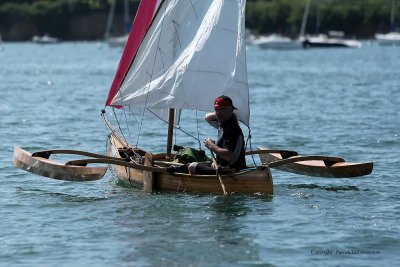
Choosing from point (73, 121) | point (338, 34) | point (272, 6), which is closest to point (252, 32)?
point (272, 6)

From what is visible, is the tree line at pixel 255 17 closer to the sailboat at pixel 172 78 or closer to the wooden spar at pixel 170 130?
the sailboat at pixel 172 78

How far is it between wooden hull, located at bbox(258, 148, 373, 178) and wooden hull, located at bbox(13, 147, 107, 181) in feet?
13.1

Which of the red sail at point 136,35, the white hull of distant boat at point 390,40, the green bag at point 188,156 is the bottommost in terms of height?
the white hull of distant boat at point 390,40

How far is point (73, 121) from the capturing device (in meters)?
36.4

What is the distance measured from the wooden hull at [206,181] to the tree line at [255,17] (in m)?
117

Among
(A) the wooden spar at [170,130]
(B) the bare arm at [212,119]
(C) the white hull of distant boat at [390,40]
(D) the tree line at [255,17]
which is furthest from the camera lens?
(D) the tree line at [255,17]

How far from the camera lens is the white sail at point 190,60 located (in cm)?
1961

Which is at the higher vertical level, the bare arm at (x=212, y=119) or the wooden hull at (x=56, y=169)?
the bare arm at (x=212, y=119)

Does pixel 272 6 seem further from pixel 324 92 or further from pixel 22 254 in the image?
pixel 22 254

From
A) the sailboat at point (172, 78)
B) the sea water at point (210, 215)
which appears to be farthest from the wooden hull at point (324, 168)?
the sea water at point (210, 215)

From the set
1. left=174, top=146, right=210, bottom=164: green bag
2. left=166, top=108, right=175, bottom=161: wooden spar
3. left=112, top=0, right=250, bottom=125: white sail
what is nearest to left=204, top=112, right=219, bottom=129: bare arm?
left=112, top=0, right=250, bottom=125: white sail

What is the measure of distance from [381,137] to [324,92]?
20.3 metres

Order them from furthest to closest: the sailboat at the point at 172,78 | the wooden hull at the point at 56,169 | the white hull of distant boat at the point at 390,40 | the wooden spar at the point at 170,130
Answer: the white hull of distant boat at the point at 390,40 → the wooden spar at the point at 170,130 → the sailboat at the point at 172,78 → the wooden hull at the point at 56,169

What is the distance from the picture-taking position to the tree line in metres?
160
